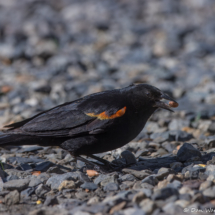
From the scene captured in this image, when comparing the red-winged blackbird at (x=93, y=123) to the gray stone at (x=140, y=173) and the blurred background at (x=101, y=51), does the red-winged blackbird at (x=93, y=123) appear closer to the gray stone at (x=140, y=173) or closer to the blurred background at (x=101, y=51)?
the gray stone at (x=140, y=173)

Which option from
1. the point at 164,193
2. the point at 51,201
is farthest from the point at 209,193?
the point at 51,201

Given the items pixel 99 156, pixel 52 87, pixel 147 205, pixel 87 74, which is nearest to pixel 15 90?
pixel 52 87

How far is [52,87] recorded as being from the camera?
28.8 feet

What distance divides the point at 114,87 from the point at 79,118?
4.08m

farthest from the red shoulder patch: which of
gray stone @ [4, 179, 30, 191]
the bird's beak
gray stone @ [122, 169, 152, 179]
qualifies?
gray stone @ [4, 179, 30, 191]

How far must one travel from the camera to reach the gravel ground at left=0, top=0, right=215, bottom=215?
366cm

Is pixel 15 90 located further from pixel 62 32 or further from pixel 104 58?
pixel 62 32

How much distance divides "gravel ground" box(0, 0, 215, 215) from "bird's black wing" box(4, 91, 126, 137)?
508 mm

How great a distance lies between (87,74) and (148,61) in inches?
81.9

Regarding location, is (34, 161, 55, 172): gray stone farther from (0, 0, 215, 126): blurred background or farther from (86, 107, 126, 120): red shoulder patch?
(0, 0, 215, 126): blurred background

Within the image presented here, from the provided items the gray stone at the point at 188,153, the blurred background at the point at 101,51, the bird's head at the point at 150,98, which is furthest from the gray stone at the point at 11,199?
the blurred background at the point at 101,51

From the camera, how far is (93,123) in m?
4.49

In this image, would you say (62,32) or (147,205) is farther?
(62,32)

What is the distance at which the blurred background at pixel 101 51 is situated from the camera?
27.7 ft
